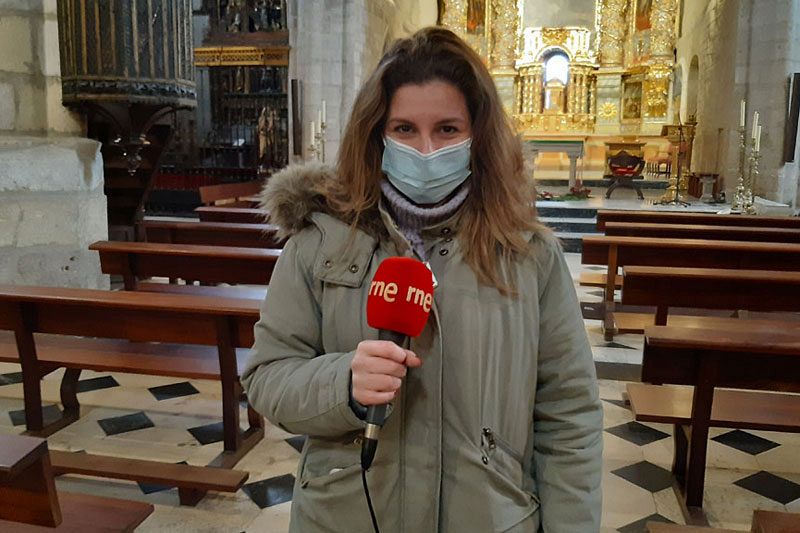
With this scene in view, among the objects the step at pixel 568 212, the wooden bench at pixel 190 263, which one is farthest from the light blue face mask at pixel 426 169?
the step at pixel 568 212

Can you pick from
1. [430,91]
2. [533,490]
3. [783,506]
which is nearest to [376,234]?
[430,91]

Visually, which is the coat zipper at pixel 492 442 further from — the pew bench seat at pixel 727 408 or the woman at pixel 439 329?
the pew bench seat at pixel 727 408

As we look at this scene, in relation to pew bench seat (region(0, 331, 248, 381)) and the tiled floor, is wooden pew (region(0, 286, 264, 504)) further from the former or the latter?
the tiled floor

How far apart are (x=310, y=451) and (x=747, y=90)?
10902 millimetres

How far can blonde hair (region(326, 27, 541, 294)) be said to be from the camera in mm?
1195

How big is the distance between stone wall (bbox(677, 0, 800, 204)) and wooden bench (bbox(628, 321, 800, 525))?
26.7 ft

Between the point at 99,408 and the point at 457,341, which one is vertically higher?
the point at 457,341

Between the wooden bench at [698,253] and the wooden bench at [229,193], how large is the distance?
4.16 meters

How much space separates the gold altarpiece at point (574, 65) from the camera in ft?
51.6

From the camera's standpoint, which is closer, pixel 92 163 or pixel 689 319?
pixel 689 319

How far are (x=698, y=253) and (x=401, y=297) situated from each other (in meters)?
4.11

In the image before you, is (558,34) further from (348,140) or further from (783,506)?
(348,140)

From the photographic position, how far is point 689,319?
129 inches

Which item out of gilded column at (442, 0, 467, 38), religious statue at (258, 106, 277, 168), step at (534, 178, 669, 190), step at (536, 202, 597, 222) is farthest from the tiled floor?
gilded column at (442, 0, 467, 38)
